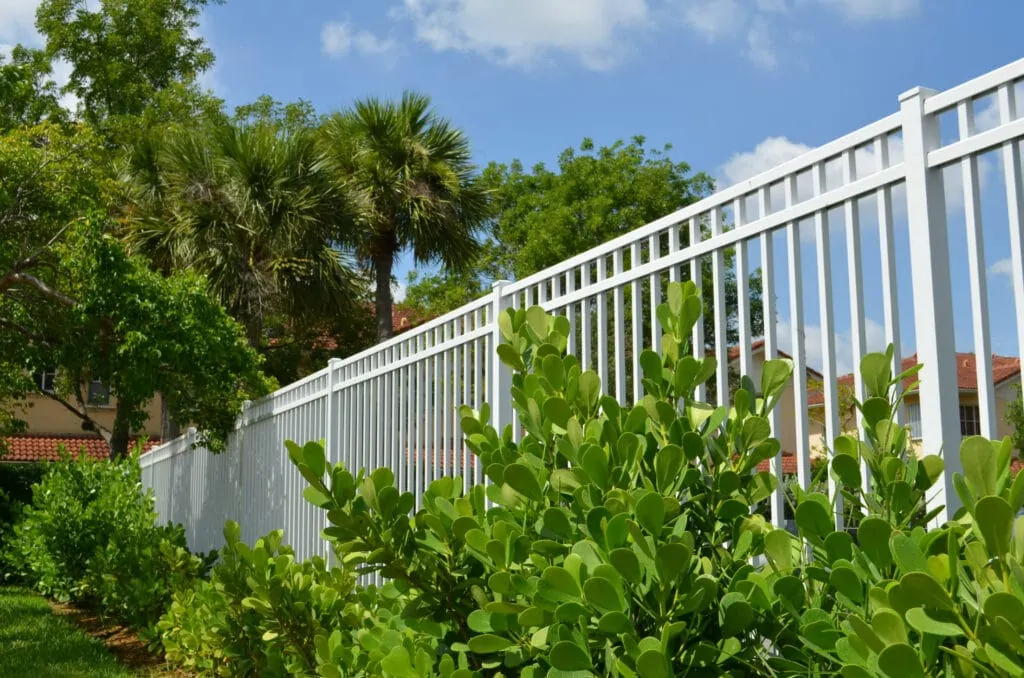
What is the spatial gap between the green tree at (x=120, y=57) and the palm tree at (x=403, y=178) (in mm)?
8639

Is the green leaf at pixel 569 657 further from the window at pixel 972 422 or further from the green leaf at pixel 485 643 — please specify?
the window at pixel 972 422

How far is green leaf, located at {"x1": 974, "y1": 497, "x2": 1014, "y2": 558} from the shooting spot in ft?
4.52

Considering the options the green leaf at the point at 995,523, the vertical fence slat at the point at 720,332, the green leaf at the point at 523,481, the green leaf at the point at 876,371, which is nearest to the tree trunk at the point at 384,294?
the vertical fence slat at the point at 720,332

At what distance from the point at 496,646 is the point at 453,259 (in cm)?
1923

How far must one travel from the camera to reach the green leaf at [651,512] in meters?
1.83

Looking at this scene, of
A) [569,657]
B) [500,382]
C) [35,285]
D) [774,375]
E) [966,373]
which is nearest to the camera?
[569,657]

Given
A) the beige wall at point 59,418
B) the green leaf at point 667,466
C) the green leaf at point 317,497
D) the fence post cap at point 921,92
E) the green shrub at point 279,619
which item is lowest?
the green shrub at point 279,619

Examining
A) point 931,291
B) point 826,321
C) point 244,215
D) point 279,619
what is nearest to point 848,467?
point 931,291

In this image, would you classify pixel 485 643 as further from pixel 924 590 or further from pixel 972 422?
pixel 972 422

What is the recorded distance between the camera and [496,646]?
2148mm

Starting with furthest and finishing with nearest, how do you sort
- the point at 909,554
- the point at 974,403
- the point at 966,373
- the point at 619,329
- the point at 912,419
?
the point at 966,373
the point at 912,419
the point at 974,403
the point at 619,329
the point at 909,554

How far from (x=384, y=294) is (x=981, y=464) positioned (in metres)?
19.6

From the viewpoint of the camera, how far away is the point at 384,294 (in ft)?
68.3

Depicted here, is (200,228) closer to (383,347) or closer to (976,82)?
(383,347)
